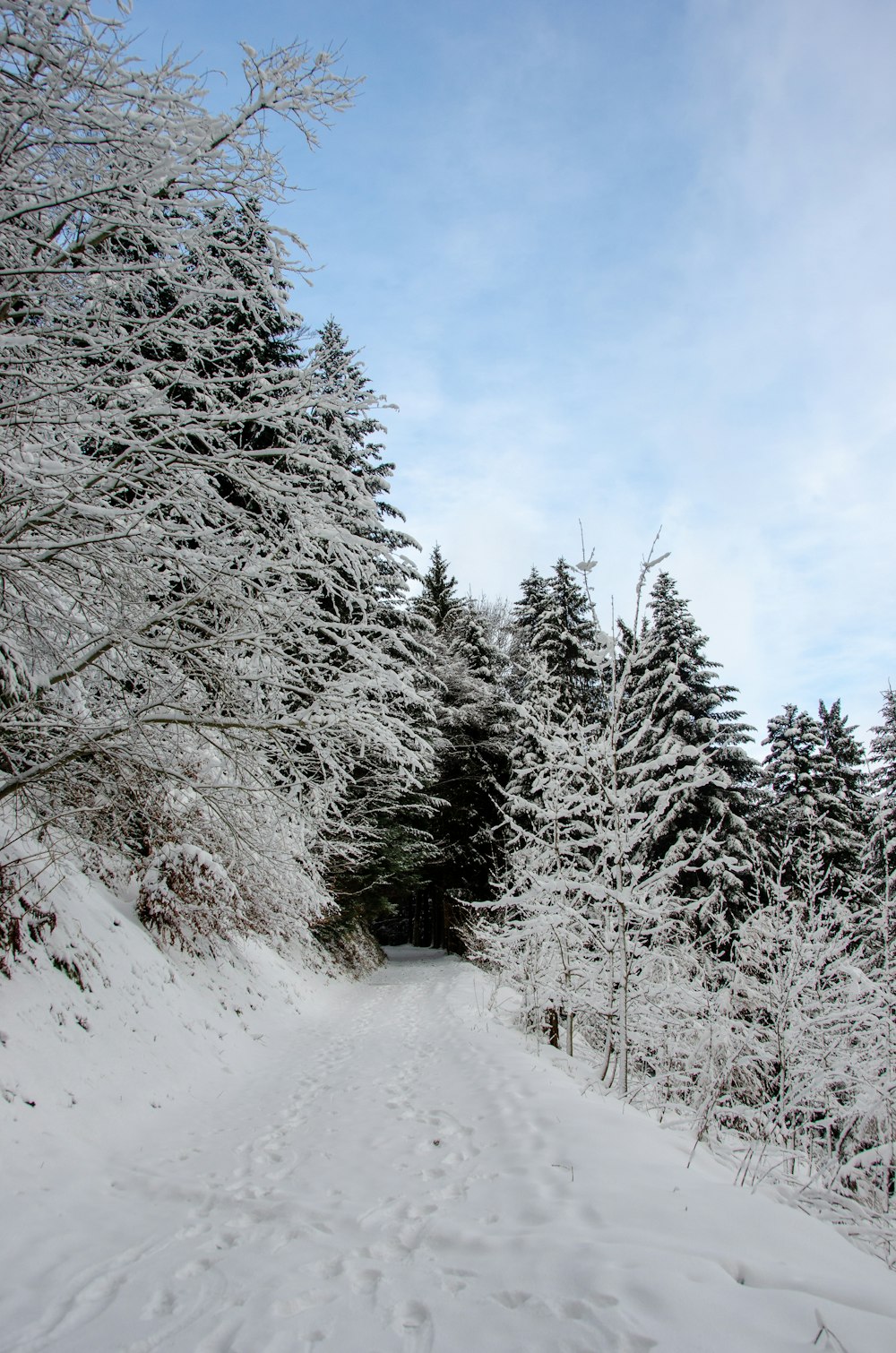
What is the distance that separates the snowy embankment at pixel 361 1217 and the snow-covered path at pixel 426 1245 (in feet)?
0.04

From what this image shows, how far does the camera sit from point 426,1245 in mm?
2895

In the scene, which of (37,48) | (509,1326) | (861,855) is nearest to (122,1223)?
(509,1326)

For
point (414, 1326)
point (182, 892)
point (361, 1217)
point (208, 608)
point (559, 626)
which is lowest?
point (361, 1217)

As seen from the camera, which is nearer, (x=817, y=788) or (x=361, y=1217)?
(x=361, y=1217)

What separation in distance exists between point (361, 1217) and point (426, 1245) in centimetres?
60

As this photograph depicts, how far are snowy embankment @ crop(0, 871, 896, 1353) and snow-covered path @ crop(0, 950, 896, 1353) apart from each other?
0.01 meters

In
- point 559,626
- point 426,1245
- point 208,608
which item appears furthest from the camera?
point 559,626

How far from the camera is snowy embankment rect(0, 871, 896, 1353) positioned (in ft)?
7.22

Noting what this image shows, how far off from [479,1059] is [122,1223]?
4263 mm

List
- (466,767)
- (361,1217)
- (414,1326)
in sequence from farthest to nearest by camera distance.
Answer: (466,767) < (361,1217) < (414,1326)

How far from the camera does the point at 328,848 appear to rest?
11617 mm

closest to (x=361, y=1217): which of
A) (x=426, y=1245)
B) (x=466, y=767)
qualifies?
(x=426, y=1245)

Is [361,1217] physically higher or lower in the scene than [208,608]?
lower

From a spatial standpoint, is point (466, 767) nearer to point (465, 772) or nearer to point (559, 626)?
point (465, 772)
